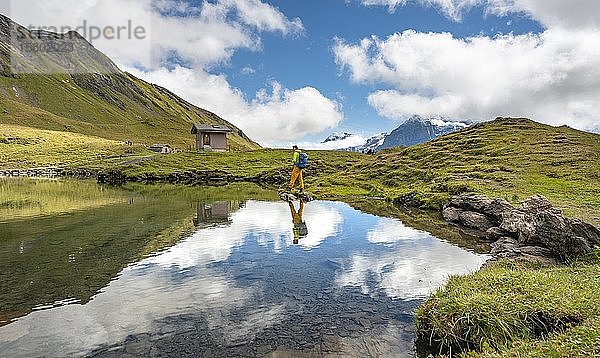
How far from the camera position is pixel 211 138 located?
14538 centimetres

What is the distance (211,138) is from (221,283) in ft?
430

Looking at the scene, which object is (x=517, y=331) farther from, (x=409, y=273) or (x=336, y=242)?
(x=336, y=242)

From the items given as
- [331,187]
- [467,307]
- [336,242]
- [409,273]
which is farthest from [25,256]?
[331,187]

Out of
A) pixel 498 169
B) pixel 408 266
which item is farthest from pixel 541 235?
pixel 498 169

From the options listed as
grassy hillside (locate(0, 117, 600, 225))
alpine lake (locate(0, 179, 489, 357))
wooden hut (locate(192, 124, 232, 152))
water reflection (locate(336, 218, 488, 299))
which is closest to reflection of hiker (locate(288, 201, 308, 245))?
alpine lake (locate(0, 179, 489, 357))

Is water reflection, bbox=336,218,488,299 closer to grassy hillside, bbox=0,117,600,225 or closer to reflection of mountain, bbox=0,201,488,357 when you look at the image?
reflection of mountain, bbox=0,201,488,357

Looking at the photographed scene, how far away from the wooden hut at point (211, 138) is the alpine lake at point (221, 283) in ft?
350

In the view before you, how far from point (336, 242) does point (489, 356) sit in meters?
18.9

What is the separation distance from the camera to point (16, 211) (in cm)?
4219

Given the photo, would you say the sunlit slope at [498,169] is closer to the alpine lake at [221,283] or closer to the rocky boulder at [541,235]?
the rocky boulder at [541,235]

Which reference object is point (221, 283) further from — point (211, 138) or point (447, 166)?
point (211, 138)

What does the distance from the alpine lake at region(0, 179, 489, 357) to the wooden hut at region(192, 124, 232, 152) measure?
106779 mm

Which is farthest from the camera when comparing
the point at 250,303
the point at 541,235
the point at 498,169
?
the point at 498,169

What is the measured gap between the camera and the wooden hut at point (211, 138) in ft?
472
